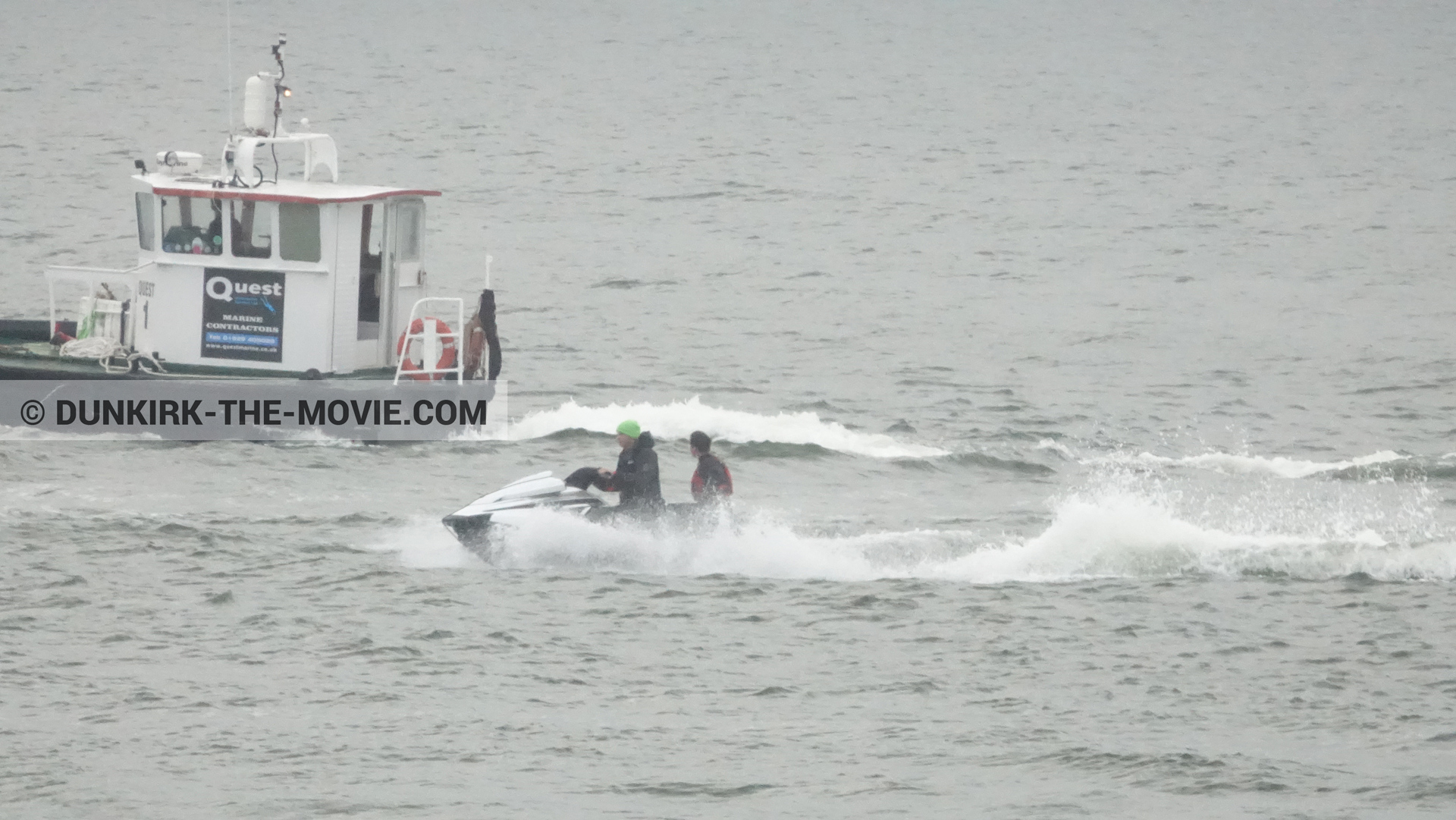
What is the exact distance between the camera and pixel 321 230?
2209cm

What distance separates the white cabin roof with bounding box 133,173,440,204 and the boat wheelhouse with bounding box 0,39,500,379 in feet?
0.06

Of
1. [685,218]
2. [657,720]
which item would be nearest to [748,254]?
[685,218]

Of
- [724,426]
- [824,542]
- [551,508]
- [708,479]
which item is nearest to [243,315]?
[724,426]

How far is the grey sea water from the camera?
44.6 ft

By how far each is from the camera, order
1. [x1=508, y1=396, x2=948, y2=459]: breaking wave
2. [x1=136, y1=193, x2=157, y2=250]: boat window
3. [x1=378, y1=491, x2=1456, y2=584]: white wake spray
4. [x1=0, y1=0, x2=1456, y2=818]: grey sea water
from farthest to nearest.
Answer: [x1=508, y1=396, x2=948, y2=459]: breaking wave → [x1=136, y1=193, x2=157, y2=250]: boat window → [x1=378, y1=491, x2=1456, y2=584]: white wake spray → [x1=0, y1=0, x2=1456, y2=818]: grey sea water

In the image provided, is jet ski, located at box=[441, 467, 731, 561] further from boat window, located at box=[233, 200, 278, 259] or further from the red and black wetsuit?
boat window, located at box=[233, 200, 278, 259]

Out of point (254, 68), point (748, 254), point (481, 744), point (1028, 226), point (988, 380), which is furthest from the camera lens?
point (254, 68)

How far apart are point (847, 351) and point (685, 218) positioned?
15183mm

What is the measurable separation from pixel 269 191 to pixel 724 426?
6083 mm

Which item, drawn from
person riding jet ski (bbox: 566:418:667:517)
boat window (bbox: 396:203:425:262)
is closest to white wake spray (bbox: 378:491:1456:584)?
person riding jet ski (bbox: 566:418:667:517)

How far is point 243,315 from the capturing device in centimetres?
2242

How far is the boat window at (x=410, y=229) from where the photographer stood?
23094 millimetres

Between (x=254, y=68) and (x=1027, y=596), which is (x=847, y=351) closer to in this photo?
(x=1027, y=596)

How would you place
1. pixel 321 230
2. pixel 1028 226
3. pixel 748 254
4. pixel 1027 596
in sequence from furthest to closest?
pixel 1028 226
pixel 748 254
pixel 321 230
pixel 1027 596
